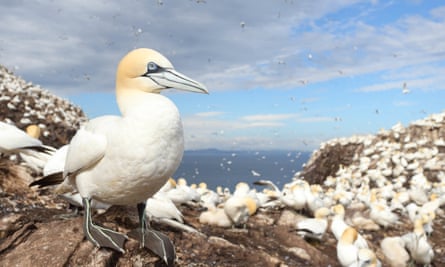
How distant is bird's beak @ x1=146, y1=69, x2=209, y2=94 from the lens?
3305 mm

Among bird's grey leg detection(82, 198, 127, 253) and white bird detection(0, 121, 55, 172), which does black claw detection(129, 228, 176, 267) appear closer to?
bird's grey leg detection(82, 198, 127, 253)

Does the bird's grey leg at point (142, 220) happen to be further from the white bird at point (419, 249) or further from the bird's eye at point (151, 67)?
the white bird at point (419, 249)

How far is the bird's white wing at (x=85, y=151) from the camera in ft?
11.0

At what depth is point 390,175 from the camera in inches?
622

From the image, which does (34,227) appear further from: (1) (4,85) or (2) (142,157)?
(1) (4,85)

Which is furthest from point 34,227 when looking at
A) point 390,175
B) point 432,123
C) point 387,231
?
point 432,123

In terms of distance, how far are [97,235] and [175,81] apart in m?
1.36

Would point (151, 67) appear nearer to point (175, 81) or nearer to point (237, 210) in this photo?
point (175, 81)

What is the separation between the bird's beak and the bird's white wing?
0.58 m

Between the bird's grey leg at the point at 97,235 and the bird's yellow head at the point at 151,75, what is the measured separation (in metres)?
0.99

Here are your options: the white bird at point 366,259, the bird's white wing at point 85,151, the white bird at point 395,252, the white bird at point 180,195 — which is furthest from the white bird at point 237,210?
the bird's white wing at point 85,151

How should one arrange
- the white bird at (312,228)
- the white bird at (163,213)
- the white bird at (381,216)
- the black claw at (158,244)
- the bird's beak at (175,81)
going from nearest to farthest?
the bird's beak at (175,81), the black claw at (158,244), the white bird at (163,213), the white bird at (312,228), the white bird at (381,216)

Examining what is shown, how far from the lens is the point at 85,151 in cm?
341

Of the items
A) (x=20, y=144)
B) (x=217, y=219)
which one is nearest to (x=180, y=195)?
(x=217, y=219)
